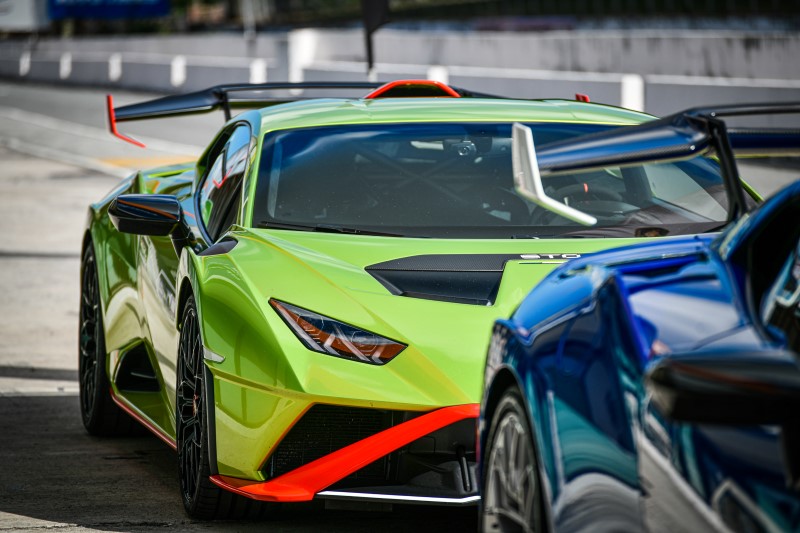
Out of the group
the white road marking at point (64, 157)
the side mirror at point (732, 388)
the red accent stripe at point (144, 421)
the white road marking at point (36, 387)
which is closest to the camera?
the side mirror at point (732, 388)

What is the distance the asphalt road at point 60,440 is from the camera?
17.6 feet

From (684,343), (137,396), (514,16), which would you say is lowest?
(514,16)

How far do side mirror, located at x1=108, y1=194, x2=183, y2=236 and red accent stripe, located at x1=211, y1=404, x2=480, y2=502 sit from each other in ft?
4.93

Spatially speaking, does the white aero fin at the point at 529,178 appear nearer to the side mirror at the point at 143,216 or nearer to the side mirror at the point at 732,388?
the side mirror at the point at 732,388

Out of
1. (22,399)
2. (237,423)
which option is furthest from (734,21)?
(237,423)

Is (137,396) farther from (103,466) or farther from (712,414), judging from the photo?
(712,414)

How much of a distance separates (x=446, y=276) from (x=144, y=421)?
6.25 feet

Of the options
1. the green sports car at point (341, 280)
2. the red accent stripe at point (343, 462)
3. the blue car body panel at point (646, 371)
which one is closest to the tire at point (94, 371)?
the green sports car at point (341, 280)

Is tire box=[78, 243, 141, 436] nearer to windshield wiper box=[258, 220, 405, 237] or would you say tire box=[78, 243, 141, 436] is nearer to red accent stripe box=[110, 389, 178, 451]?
red accent stripe box=[110, 389, 178, 451]

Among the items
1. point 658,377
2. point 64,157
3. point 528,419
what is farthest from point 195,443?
point 64,157

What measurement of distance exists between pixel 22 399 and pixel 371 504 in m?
3.83

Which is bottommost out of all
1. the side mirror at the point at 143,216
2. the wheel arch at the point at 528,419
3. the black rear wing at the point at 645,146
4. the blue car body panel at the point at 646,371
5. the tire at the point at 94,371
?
the tire at the point at 94,371

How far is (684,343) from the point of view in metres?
2.88

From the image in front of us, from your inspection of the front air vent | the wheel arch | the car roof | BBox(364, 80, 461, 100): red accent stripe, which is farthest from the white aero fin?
BBox(364, 80, 461, 100): red accent stripe
